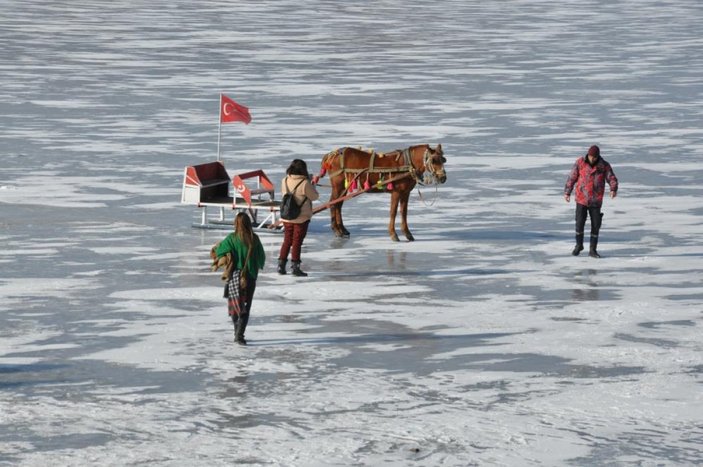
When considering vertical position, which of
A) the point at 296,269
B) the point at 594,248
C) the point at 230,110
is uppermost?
the point at 230,110

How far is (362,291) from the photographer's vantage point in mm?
16500

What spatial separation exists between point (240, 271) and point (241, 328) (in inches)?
18.7

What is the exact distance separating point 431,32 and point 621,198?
35.9m

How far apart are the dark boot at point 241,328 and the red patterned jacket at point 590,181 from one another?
5774 mm

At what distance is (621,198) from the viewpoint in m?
23.1

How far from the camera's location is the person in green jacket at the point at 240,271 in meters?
13.9

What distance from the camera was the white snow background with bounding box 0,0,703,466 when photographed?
11.4 m

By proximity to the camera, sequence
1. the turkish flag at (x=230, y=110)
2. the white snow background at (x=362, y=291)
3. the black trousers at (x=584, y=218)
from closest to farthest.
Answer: the white snow background at (x=362, y=291)
the black trousers at (x=584, y=218)
the turkish flag at (x=230, y=110)

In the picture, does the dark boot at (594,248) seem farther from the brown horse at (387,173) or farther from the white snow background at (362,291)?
the brown horse at (387,173)

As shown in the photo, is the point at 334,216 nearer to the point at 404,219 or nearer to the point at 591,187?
the point at 404,219

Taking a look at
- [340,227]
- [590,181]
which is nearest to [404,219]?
[340,227]

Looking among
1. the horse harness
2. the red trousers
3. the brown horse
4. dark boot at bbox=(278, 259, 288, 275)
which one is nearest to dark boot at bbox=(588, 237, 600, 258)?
the brown horse

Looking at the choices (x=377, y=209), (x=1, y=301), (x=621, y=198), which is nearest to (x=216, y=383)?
(x=1, y=301)

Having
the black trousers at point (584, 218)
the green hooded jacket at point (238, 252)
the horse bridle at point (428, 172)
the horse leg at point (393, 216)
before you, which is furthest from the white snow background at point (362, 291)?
the horse bridle at point (428, 172)
